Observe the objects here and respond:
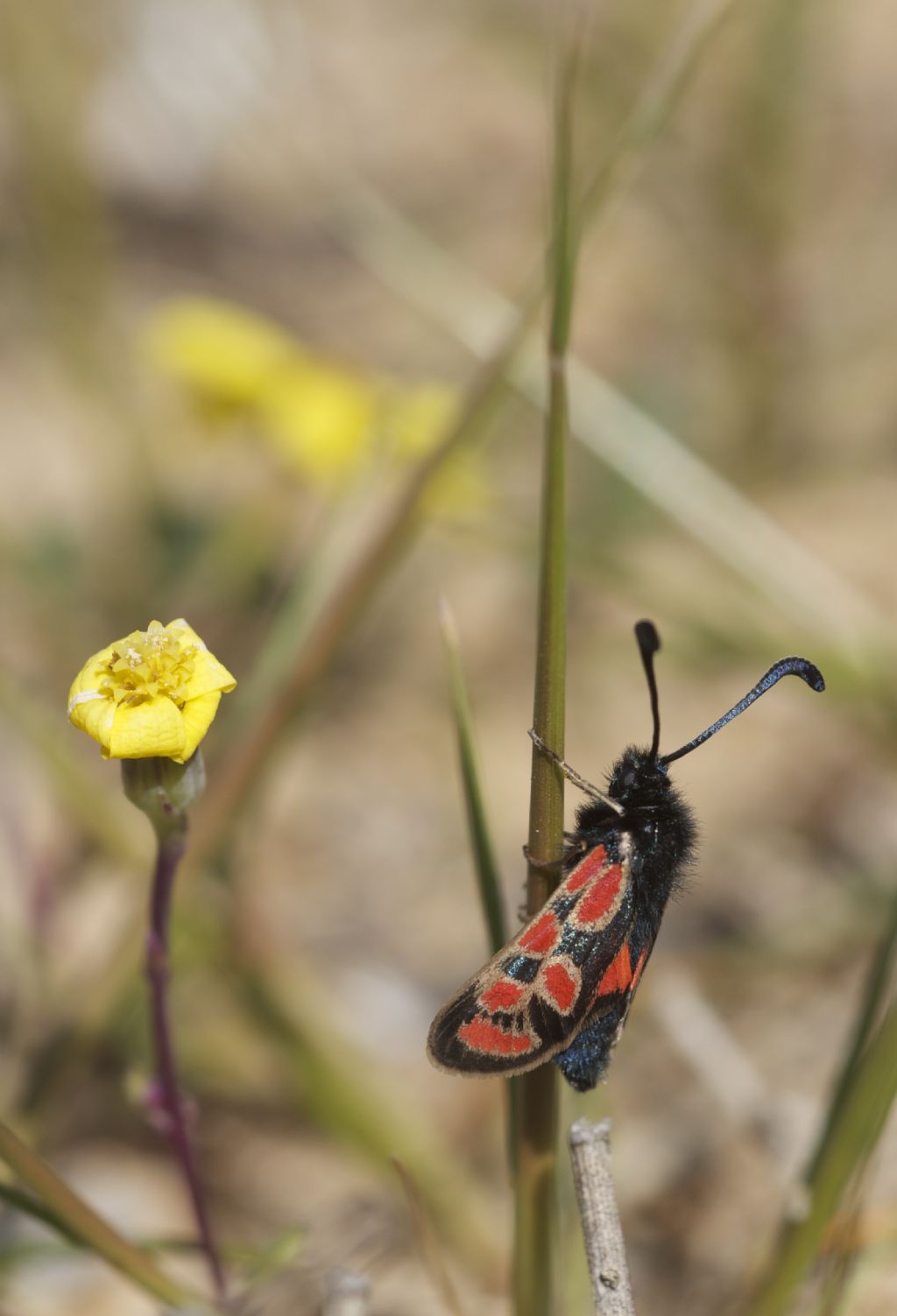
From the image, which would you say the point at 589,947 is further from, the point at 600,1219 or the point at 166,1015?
the point at 166,1015

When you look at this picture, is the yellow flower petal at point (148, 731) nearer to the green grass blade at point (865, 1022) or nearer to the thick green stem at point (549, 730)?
the thick green stem at point (549, 730)

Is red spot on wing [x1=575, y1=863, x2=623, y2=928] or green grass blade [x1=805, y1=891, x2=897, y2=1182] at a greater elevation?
red spot on wing [x1=575, y1=863, x2=623, y2=928]

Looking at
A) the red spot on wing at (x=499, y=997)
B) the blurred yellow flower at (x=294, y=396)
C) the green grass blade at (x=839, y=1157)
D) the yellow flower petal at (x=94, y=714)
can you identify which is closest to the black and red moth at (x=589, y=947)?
the red spot on wing at (x=499, y=997)

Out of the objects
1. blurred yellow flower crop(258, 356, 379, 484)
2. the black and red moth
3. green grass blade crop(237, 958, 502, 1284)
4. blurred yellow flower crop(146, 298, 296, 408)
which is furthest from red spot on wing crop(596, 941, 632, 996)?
blurred yellow flower crop(146, 298, 296, 408)

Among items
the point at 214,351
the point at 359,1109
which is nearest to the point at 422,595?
the point at 214,351

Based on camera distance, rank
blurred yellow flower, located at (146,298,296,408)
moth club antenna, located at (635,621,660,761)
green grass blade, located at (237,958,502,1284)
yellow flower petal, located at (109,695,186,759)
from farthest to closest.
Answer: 1. blurred yellow flower, located at (146,298,296,408)
2. green grass blade, located at (237,958,502,1284)
3. moth club antenna, located at (635,621,660,761)
4. yellow flower petal, located at (109,695,186,759)

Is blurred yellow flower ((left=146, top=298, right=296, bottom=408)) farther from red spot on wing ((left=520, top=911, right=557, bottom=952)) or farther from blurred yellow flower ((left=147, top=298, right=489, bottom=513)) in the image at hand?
red spot on wing ((left=520, top=911, right=557, bottom=952))
